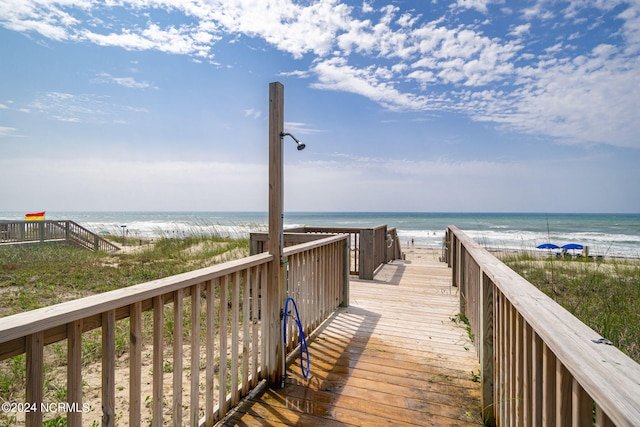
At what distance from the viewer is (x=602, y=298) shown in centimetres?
404

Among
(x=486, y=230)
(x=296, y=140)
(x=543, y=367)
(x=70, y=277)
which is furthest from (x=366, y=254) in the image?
(x=486, y=230)

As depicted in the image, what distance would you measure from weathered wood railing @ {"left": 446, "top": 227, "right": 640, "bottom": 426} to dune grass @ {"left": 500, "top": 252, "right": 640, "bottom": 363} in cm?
158

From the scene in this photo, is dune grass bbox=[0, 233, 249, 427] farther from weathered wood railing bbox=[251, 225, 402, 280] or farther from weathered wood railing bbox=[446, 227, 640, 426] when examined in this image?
weathered wood railing bbox=[446, 227, 640, 426]

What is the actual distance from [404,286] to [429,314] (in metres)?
1.53

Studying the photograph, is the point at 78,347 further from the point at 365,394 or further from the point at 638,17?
the point at 638,17

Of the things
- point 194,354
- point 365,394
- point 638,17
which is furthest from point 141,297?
point 638,17

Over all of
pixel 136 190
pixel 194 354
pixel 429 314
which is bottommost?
pixel 429 314

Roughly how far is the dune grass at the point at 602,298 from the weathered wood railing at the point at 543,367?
5.20 ft

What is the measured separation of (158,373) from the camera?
1577 millimetres

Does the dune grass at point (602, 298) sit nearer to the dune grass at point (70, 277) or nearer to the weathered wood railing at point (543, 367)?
the weathered wood railing at point (543, 367)

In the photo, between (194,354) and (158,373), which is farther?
(194,354)

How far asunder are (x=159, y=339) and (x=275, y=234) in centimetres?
115

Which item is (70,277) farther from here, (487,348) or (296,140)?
(487,348)

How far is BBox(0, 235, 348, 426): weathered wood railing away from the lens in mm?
1050
